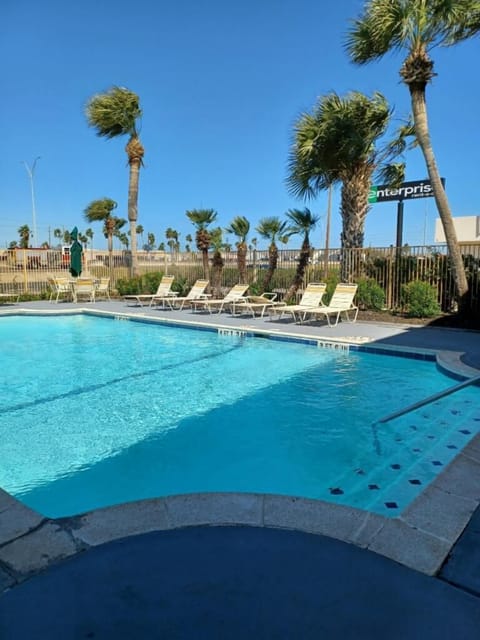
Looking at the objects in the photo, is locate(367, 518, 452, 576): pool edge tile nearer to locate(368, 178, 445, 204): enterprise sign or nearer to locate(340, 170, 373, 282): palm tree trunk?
locate(340, 170, 373, 282): palm tree trunk

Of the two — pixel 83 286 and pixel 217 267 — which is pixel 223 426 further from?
pixel 83 286

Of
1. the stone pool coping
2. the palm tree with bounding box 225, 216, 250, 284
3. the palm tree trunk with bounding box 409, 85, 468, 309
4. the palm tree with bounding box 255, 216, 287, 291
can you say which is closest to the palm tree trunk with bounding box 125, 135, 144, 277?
the palm tree with bounding box 225, 216, 250, 284

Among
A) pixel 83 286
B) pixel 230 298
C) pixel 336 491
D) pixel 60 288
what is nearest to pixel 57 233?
pixel 60 288

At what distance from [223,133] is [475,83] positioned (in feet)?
42.7

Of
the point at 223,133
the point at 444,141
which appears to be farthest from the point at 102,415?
the point at 223,133

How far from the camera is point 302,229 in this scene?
13250 millimetres

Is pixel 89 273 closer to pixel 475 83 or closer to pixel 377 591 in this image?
pixel 475 83

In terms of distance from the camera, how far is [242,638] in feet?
5.44

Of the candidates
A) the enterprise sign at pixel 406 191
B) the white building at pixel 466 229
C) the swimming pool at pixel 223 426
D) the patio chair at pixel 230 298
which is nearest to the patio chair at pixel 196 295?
the patio chair at pixel 230 298

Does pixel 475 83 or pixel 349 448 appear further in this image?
pixel 475 83

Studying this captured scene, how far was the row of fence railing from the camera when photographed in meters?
11.1

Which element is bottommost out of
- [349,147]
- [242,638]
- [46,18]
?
[242,638]

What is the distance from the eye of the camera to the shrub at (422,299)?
10.6m

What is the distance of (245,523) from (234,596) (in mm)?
552
